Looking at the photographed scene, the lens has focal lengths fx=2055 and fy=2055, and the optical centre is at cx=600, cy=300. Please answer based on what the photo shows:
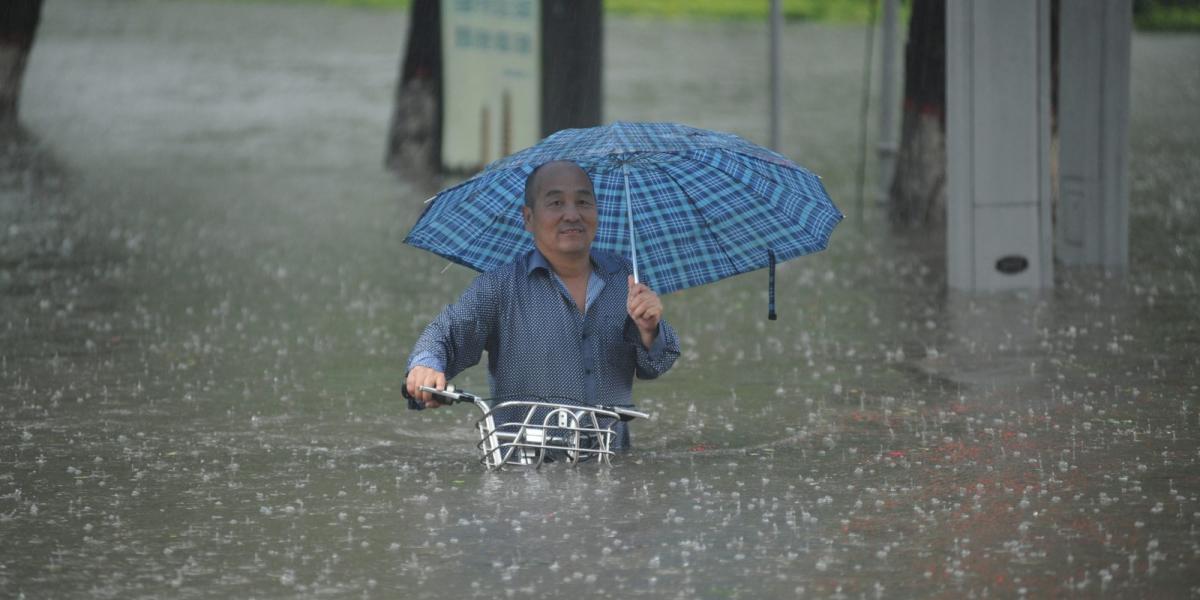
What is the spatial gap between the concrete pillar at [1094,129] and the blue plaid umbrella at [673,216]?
5.14 metres

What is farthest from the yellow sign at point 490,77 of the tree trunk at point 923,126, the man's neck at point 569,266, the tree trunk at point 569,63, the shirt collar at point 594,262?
the man's neck at point 569,266

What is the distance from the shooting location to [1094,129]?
38.2 ft

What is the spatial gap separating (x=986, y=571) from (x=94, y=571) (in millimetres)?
2342

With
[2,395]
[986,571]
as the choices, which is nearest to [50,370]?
[2,395]

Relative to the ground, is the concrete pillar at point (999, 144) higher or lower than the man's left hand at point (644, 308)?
higher

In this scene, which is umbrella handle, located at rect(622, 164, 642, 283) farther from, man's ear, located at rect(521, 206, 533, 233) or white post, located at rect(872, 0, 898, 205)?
white post, located at rect(872, 0, 898, 205)

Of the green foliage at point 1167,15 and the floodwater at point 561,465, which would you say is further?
the green foliage at point 1167,15

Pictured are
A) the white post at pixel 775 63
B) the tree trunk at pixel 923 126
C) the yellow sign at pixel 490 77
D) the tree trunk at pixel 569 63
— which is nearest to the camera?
the tree trunk at pixel 923 126

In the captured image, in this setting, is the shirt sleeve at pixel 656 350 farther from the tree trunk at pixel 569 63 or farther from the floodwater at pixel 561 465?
the tree trunk at pixel 569 63

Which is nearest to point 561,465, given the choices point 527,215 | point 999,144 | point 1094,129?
point 527,215

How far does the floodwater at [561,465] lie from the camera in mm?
5453

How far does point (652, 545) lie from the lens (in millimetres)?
5645

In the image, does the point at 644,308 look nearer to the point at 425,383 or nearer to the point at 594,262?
the point at 594,262

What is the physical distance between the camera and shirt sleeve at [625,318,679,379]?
20.9 feet
